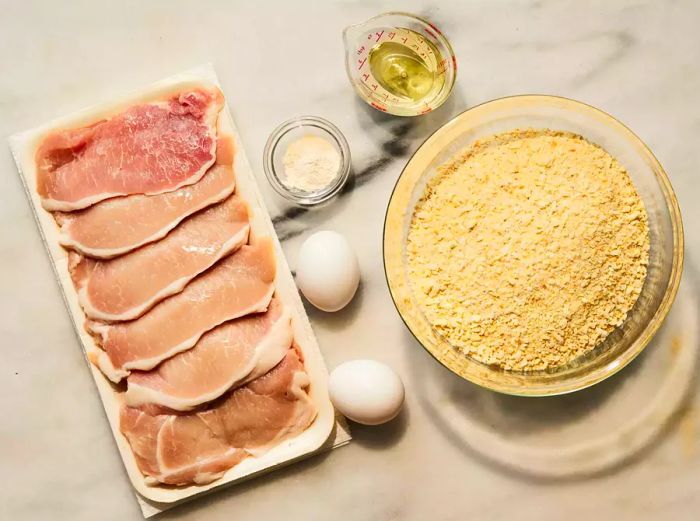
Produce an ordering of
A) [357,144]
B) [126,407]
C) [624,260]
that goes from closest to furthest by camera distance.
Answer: [624,260], [126,407], [357,144]

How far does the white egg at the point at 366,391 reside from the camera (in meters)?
1.49

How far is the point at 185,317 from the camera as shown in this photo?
5.02ft

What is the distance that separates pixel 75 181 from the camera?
1579 millimetres

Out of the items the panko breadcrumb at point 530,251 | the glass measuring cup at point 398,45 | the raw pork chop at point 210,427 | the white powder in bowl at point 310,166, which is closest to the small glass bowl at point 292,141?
the white powder in bowl at point 310,166

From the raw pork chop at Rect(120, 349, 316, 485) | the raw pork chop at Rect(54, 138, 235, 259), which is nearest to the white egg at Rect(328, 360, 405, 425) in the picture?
the raw pork chop at Rect(120, 349, 316, 485)

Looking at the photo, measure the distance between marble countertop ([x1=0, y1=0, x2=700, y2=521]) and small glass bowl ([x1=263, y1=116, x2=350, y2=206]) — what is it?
4cm

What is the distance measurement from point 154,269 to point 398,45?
0.78 metres

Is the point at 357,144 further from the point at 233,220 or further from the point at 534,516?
the point at 534,516

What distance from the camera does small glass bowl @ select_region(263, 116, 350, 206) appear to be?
1635mm

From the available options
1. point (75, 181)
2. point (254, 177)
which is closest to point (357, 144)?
point (254, 177)

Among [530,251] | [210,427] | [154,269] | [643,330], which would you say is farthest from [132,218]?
[643,330]

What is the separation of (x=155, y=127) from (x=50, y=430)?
2.52 ft

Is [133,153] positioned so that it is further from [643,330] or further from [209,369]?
[643,330]

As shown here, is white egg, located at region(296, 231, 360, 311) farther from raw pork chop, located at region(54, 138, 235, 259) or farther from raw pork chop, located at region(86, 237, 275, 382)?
raw pork chop, located at region(54, 138, 235, 259)
